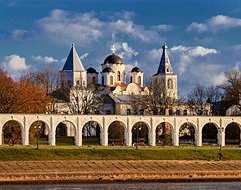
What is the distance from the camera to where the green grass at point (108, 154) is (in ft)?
211

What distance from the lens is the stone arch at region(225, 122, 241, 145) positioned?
93.5 m

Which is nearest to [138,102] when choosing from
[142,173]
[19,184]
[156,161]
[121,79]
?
[121,79]

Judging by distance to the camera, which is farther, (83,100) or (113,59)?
(113,59)

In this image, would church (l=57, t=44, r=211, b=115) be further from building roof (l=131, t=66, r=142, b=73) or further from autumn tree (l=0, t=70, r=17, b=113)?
autumn tree (l=0, t=70, r=17, b=113)

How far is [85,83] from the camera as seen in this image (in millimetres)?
120188

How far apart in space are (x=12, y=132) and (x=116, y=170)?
23.6m

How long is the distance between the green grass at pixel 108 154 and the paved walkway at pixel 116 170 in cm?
192

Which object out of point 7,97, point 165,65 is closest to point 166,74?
point 165,65

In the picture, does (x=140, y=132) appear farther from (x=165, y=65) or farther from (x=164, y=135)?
(x=165, y=65)

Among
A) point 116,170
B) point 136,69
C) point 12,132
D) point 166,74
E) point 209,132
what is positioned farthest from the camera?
point 136,69

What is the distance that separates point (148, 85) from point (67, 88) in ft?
42.9

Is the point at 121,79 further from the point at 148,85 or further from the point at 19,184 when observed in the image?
the point at 19,184

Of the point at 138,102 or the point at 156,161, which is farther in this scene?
the point at 138,102

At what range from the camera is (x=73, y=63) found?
12050 cm
